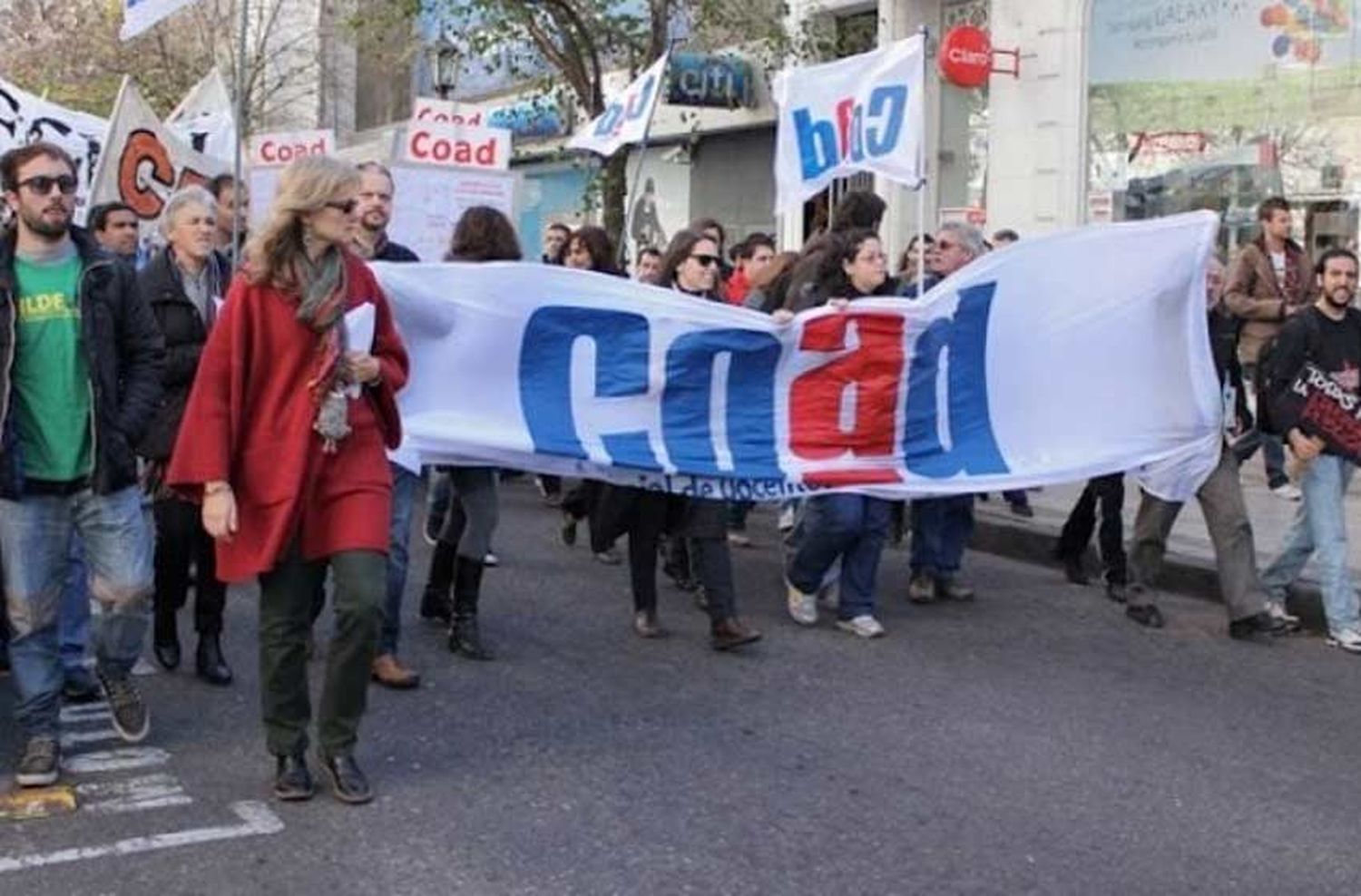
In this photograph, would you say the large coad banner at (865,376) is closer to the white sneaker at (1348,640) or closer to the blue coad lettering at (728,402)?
the blue coad lettering at (728,402)

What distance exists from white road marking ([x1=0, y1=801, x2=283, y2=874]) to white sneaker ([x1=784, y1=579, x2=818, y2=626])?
3.12m

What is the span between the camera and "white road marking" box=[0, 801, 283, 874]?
4.20 meters

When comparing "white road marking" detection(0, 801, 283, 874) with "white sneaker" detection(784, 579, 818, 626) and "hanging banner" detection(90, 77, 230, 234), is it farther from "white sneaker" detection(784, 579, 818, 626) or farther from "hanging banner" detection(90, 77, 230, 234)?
"hanging banner" detection(90, 77, 230, 234)

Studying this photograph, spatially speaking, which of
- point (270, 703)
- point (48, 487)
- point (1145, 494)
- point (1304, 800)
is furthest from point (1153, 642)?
point (48, 487)

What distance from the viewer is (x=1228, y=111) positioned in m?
13.9

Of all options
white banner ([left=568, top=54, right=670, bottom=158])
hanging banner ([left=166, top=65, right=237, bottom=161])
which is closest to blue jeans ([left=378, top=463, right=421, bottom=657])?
white banner ([left=568, top=54, right=670, bottom=158])

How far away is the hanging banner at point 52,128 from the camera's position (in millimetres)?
11016

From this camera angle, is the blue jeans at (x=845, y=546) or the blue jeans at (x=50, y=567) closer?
the blue jeans at (x=50, y=567)

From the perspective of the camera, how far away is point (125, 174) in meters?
10.2

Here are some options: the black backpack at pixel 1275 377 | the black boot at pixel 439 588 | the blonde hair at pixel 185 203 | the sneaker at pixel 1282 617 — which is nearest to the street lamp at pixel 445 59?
the black boot at pixel 439 588

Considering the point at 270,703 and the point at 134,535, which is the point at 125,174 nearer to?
the point at 134,535

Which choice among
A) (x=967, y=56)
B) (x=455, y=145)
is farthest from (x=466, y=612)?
(x=967, y=56)

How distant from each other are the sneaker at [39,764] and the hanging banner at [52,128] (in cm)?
631

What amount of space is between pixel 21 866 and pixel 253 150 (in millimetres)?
10658
